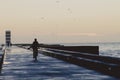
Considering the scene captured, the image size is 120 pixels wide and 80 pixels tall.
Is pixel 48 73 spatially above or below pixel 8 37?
below

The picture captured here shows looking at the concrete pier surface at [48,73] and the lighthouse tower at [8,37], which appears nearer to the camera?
the concrete pier surface at [48,73]

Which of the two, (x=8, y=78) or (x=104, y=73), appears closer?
(x=8, y=78)

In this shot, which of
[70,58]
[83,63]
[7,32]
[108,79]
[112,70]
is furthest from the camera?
[7,32]

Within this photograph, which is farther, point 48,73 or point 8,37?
point 8,37

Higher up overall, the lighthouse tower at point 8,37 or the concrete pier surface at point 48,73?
the lighthouse tower at point 8,37

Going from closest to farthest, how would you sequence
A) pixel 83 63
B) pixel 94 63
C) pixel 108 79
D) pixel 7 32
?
pixel 108 79
pixel 94 63
pixel 83 63
pixel 7 32

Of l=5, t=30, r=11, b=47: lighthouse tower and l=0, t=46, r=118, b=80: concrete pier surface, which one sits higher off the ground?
l=5, t=30, r=11, b=47: lighthouse tower

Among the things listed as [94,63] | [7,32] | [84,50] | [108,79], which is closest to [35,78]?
[108,79]

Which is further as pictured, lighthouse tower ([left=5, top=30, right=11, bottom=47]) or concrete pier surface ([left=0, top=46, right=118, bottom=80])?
lighthouse tower ([left=5, top=30, right=11, bottom=47])

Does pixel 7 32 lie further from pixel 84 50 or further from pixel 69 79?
pixel 69 79

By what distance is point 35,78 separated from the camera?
21.9 meters

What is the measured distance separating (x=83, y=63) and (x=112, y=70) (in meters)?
9.19

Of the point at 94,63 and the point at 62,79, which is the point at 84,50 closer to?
the point at 94,63

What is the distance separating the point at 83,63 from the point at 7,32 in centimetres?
15321
